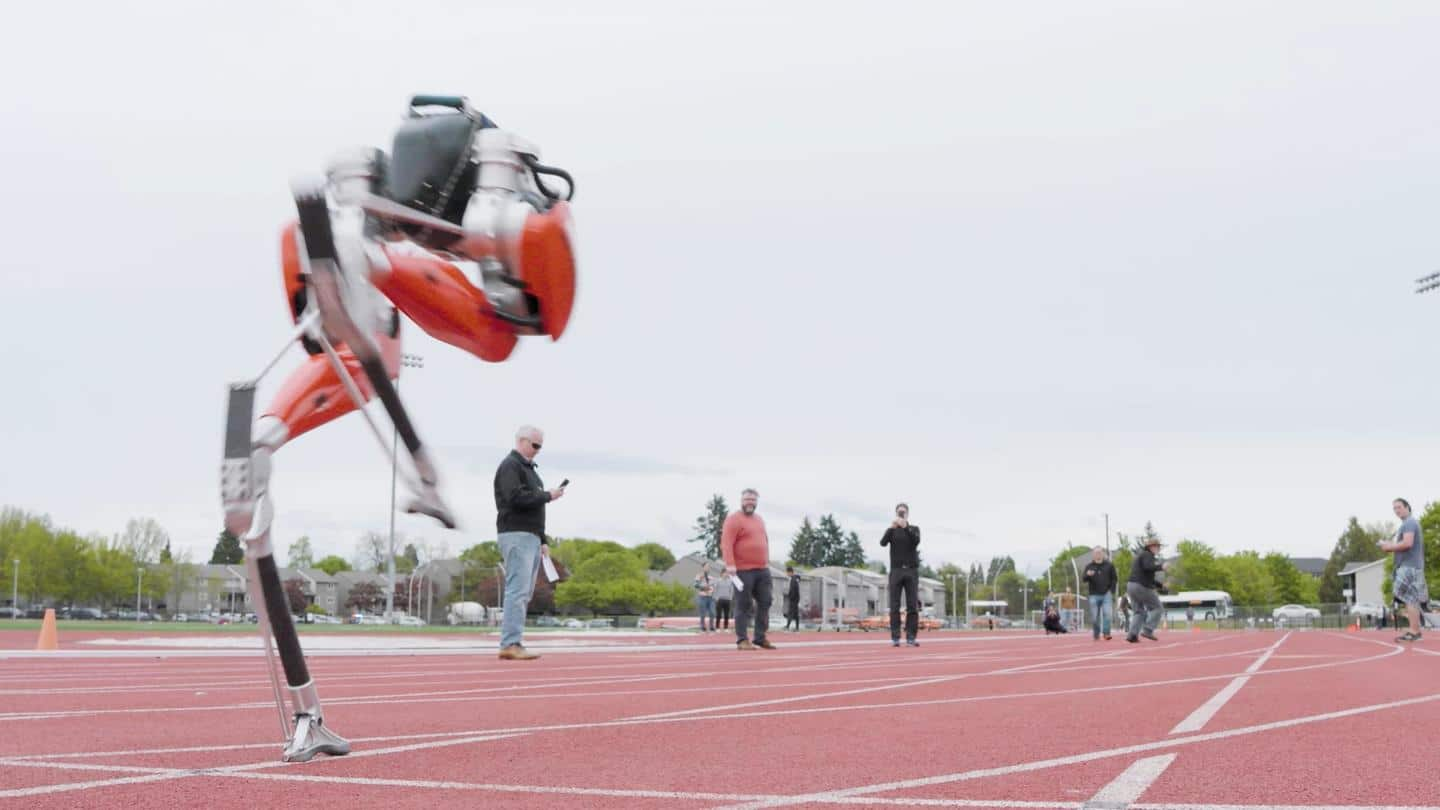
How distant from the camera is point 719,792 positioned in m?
2.90

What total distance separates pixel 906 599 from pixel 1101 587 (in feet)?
22.5

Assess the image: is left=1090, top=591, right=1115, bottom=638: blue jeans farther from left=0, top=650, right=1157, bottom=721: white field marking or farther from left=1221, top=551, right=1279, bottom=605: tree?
left=1221, top=551, right=1279, bottom=605: tree

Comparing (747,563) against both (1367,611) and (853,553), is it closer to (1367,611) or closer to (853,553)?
(1367,611)

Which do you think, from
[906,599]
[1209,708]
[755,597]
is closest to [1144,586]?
[906,599]

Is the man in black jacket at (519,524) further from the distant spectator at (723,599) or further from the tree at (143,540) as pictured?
the tree at (143,540)

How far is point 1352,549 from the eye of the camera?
162 meters

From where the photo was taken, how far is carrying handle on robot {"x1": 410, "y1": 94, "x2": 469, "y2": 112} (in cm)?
357

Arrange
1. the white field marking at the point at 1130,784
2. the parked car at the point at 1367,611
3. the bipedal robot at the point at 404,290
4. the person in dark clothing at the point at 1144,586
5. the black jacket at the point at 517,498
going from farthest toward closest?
the parked car at the point at 1367,611 → the person in dark clothing at the point at 1144,586 → the black jacket at the point at 517,498 → the bipedal robot at the point at 404,290 → the white field marking at the point at 1130,784

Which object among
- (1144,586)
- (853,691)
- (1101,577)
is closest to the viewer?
(853,691)

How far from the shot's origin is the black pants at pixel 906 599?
1518cm

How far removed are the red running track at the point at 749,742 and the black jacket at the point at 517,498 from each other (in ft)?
7.39

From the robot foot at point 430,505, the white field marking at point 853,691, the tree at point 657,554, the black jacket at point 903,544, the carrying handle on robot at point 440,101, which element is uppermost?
the tree at point 657,554

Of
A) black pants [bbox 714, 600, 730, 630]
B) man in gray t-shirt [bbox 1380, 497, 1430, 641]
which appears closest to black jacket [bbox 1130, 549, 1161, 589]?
man in gray t-shirt [bbox 1380, 497, 1430, 641]

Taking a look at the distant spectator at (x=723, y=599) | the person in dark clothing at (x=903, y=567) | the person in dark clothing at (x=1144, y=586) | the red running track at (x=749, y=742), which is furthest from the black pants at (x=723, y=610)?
the red running track at (x=749, y=742)
